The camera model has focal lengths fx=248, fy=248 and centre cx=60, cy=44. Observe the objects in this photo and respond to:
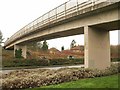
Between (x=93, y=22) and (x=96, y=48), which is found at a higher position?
(x=93, y=22)

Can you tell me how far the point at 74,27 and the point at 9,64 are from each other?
2186 cm

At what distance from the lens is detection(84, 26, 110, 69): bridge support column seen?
21625 millimetres

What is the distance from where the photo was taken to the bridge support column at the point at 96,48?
21625 mm

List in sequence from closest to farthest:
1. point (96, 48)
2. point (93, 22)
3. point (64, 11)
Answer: point (93, 22) < point (96, 48) < point (64, 11)

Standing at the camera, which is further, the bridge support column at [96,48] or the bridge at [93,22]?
the bridge support column at [96,48]

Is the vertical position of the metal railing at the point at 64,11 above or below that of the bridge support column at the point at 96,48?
above

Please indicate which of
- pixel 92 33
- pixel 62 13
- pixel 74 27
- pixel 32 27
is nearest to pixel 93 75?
pixel 92 33

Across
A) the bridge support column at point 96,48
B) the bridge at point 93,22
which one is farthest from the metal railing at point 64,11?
the bridge support column at point 96,48

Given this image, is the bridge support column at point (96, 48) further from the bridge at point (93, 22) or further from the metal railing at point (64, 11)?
the metal railing at point (64, 11)

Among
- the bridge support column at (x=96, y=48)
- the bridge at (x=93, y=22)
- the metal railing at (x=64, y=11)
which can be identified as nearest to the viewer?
the bridge at (x=93, y=22)

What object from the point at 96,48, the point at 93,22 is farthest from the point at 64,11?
the point at 96,48

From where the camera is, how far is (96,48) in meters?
22.2

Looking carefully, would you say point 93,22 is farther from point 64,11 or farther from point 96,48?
point 64,11

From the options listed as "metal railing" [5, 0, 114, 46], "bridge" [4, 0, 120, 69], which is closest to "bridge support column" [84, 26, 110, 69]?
"bridge" [4, 0, 120, 69]
